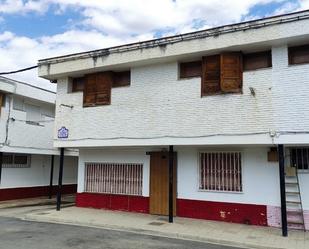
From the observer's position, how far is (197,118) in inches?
A: 464

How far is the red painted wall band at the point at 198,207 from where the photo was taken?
37.9 ft

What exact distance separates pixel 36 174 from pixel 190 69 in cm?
1213

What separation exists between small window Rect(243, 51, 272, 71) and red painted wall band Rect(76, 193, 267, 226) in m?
4.41

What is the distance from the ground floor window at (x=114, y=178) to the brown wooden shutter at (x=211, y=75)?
4.24 metres

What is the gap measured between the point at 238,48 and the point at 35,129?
40.8 ft

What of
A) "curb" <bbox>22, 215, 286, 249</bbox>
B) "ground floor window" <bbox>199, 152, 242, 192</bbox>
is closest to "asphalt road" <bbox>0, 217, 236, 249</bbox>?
"curb" <bbox>22, 215, 286, 249</bbox>

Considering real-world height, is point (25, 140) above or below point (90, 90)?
below

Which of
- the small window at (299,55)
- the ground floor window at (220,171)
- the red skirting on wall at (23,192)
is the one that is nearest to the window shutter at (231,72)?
the small window at (299,55)

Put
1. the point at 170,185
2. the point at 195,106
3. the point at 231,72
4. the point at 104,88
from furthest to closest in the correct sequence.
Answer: the point at 104,88
the point at 170,185
the point at 195,106
the point at 231,72

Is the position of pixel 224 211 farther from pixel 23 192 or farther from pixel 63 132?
pixel 23 192

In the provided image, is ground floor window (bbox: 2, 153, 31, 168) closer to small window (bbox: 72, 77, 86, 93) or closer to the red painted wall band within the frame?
the red painted wall band

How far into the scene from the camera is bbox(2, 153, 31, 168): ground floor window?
1855 centimetres

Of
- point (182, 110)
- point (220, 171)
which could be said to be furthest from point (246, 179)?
point (182, 110)

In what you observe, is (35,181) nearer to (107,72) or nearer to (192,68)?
(107,72)
